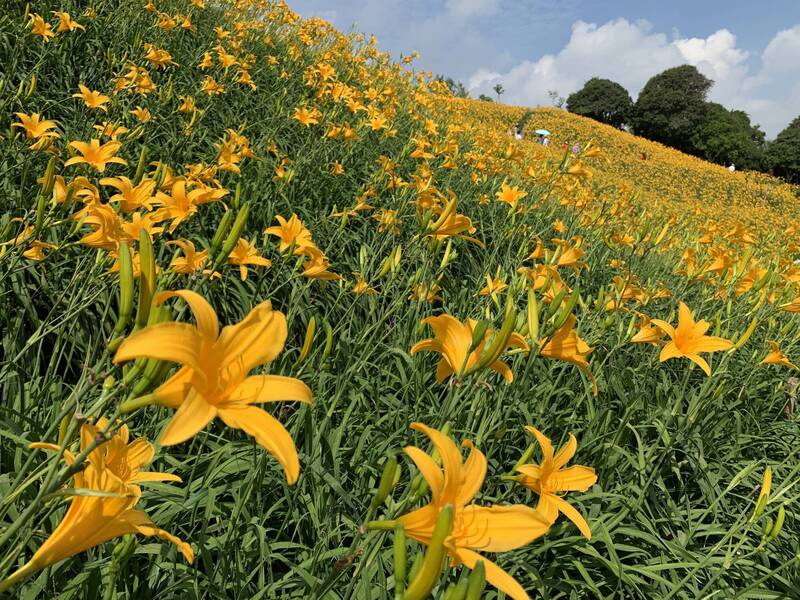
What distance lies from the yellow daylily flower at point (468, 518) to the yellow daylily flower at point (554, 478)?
13.2 inches

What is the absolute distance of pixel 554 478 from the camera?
1191mm

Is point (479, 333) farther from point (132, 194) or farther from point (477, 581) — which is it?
point (132, 194)

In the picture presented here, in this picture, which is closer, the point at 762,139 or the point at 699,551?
the point at 699,551

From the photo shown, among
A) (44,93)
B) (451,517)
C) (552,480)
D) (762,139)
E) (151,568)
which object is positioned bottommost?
(151,568)

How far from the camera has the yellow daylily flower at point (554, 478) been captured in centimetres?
112

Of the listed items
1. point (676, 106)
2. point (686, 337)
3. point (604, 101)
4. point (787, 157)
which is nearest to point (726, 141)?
point (787, 157)

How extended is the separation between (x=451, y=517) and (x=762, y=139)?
5245 cm

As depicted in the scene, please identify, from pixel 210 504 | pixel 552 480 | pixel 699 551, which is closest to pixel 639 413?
pixel 699 551

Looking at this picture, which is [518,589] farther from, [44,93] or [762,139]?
[762,139]

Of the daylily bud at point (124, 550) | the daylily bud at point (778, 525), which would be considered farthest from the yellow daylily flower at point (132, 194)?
the daylily bud at point (778, 525)

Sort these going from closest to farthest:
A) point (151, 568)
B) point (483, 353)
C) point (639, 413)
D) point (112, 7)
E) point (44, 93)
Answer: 1. point (483, 353)
2. point (151, 568)
3. point (639, 413)
4. point (44, 93)
5. point (112, 7)

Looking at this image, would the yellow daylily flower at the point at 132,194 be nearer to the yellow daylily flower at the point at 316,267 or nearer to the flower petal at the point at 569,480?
the yellow daylily flower at the point at 316,267

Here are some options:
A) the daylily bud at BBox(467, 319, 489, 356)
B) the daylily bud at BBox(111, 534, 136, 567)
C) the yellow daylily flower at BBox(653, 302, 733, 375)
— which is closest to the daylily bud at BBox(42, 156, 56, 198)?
the daylily bud at BBox(111, 534, 136, 567)

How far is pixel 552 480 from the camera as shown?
119 centimetres
